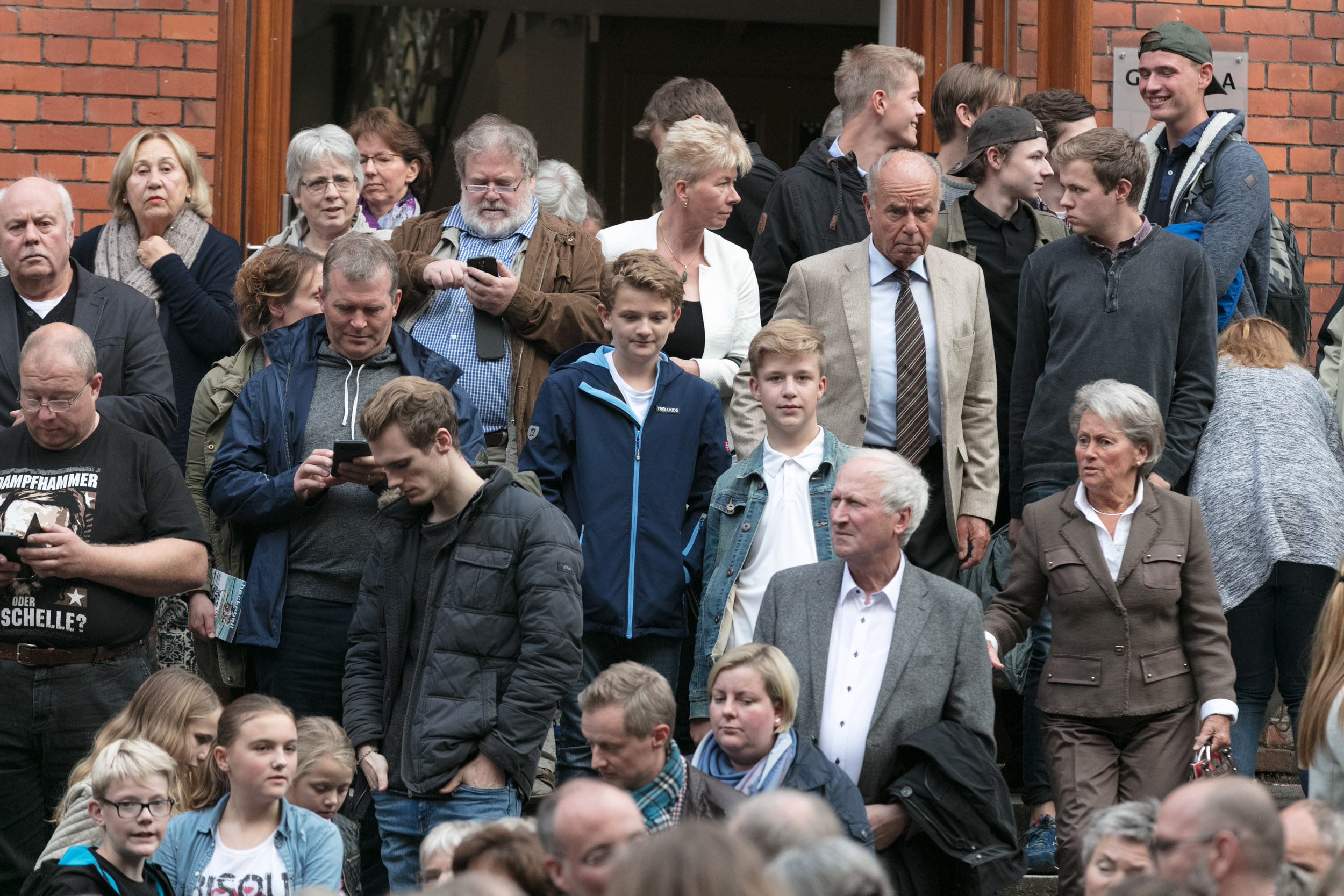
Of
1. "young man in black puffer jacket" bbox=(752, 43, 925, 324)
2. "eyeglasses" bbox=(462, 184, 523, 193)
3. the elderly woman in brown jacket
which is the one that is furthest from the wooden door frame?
the elderly woman in brown jacket

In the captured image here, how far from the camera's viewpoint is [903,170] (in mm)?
5238

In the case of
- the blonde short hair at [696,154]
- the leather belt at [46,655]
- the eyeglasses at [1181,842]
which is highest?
the blonde short hair at [696,154]

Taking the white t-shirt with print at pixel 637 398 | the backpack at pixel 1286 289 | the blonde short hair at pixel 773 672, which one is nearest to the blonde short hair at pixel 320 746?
Result: the blonde short hair at pixel 773 672

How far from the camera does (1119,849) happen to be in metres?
3.52

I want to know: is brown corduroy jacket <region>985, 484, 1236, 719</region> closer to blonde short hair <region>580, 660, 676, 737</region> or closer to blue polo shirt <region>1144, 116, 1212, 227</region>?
blonde short hair <region>580, 660, 676, 737</region>

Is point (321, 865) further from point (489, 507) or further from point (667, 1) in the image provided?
point (667, 1)

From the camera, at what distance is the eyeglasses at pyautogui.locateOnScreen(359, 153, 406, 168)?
6.53 meters

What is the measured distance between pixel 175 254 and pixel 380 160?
3.96 ft

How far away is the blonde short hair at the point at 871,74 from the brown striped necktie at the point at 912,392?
1.06 metres

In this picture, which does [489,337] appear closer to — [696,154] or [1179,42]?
[696,154]

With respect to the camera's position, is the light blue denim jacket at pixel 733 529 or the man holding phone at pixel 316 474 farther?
the man holding phone at pixel 316 474

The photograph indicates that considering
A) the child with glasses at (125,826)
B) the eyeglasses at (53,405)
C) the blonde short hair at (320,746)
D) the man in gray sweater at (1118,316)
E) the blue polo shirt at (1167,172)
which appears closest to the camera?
the child with glasses at (125,826)

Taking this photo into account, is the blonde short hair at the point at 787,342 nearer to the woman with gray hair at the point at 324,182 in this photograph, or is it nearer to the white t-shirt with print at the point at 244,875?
the woman with gray hair at the point at 324,182

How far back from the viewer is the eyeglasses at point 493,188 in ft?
17.7
